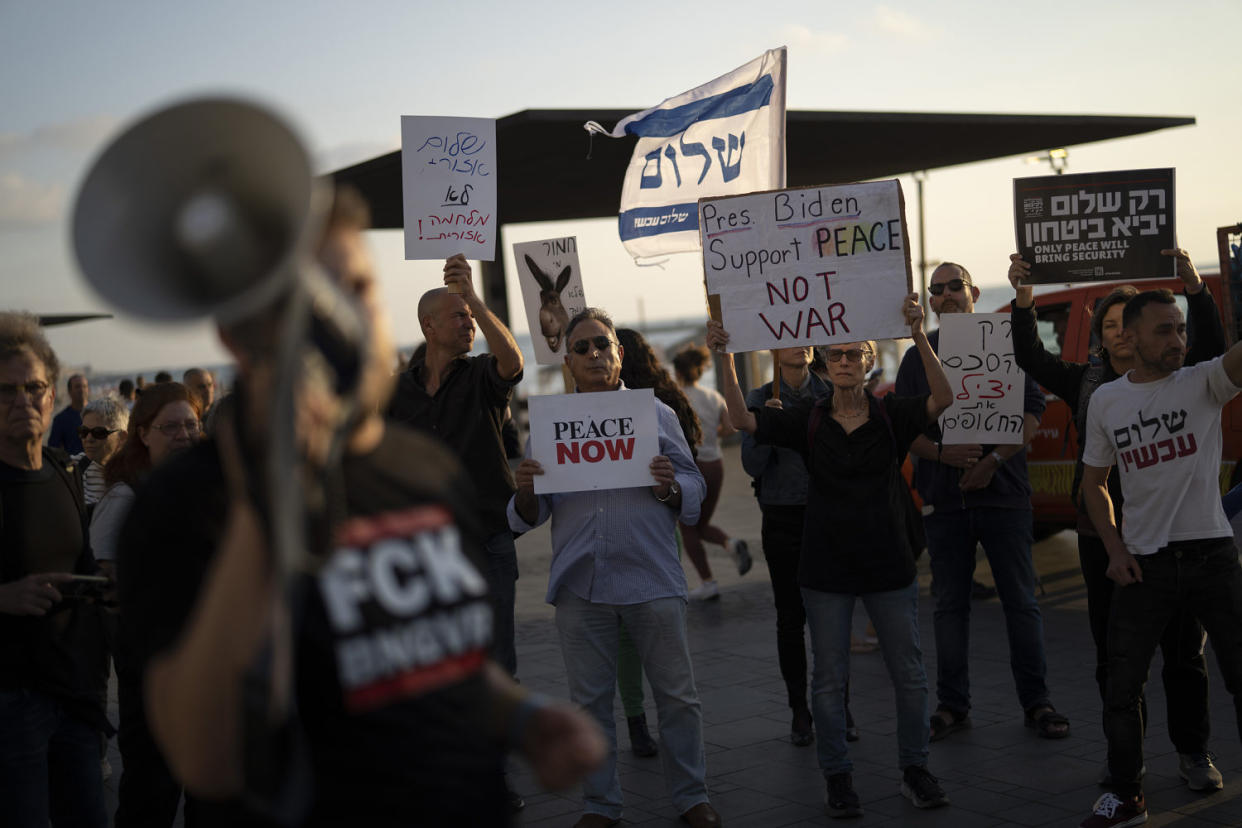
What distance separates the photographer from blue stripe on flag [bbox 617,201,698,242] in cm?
724

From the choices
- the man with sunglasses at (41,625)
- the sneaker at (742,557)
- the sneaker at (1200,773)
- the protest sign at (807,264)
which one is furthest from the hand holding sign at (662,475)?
the sneaker at (742,557)

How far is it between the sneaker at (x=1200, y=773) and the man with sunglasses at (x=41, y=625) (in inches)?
161

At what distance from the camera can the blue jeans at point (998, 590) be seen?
227 inches

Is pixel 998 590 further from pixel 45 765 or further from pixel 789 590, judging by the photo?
pixel 45 765

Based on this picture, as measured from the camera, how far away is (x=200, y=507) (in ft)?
5.66

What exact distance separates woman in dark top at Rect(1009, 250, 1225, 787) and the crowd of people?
13 millimetres

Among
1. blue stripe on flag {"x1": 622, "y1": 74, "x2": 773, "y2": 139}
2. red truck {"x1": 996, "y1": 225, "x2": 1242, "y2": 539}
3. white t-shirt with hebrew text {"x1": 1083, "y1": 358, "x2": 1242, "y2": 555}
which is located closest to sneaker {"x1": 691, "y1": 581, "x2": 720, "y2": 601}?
red truck {"x1": 996, "y1": 225, "x2": 1242, "y2": 539}

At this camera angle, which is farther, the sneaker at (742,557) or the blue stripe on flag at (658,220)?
the sneaker at (742,557)

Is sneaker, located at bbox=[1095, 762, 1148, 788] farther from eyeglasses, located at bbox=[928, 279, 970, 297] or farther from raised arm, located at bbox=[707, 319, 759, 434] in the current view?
eyeglasses, located at bbox=[928, 279, 970, 297]

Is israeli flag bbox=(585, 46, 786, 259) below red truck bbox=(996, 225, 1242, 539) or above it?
above

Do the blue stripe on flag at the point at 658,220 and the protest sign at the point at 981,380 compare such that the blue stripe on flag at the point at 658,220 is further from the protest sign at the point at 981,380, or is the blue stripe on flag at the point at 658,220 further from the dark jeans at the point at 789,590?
the dark jeans at the point at 789,590

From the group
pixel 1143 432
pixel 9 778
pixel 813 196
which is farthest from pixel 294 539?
pixel 813 196

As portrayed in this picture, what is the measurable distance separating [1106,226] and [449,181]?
3544 millimetres

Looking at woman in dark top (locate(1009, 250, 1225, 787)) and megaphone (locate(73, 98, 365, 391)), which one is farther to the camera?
woman in dark top (locate(1009, 250, 1225, 787))
